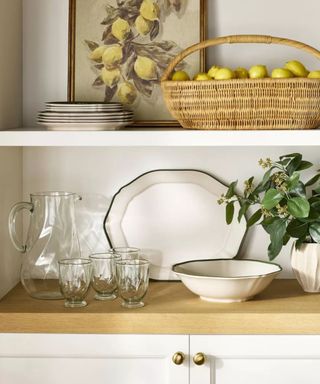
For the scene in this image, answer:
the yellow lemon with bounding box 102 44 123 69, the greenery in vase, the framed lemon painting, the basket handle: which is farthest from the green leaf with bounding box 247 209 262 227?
the yellow lemon with bounding box 102 44 123 69

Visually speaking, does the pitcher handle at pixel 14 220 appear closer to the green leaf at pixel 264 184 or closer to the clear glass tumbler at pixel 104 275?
the clear glass tumbler at pixel 104 275

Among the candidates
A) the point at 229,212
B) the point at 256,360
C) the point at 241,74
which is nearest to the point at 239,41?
the point at 241,74

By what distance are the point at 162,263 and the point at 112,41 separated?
678 millimetres

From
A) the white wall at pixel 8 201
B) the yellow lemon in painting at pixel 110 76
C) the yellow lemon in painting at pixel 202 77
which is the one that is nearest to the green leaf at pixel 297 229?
the yellow lemon in painting at pixel 202 77

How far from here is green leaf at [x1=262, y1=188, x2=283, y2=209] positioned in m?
2.28

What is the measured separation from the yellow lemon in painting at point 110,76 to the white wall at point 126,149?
0.13 meters

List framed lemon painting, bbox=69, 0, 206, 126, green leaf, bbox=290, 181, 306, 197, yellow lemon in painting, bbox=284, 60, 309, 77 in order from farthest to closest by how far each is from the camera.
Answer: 1. framed lemon painting, bbox=69, 0, 206, 126
2. green leaf, bbox=290, 181, 306, 197
3. yellow lemon in painting, bbox=284, 60, 309, 77

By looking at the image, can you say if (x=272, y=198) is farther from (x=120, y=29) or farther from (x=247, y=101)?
(x=120, y=29)

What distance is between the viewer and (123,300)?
7.43 feet

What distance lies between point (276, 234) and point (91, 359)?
0.60m

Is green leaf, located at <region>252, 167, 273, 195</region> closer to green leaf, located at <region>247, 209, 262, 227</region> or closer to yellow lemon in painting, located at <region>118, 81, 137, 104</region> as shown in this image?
green leaf, located at <region>247, 209, 262, 227</region>

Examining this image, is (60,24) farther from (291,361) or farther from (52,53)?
(291,361)

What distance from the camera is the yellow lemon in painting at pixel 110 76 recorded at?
8.26 feet

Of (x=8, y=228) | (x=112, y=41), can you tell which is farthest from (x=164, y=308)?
(x=112, y=41)
